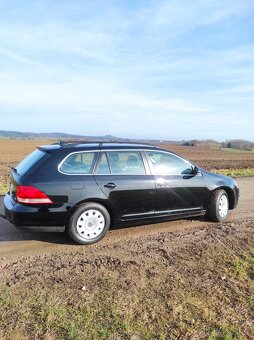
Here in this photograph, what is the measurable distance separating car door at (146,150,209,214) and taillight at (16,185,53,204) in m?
2.08

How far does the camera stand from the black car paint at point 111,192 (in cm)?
557

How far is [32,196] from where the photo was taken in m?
5.49

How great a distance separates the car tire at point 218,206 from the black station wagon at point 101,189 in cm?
2

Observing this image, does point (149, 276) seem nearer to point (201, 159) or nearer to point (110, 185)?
point (110, 185)

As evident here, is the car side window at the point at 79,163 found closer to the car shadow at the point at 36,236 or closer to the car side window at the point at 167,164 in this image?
the car shadow at the point at 36,236

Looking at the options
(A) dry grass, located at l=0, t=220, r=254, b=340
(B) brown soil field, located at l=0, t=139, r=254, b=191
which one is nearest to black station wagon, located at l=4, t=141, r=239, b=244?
(A) dry grass, located at l=0, t=220, r=254, b=340

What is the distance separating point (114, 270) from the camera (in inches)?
188

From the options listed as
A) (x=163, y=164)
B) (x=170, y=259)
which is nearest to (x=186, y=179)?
(x=163, y=164)

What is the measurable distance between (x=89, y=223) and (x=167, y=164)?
1.95 metres

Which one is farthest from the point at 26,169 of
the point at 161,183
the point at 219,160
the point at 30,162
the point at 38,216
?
the point at 219,160

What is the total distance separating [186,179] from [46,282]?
3.56m

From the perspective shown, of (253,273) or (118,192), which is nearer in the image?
(253,273)

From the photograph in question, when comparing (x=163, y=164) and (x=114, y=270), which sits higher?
(x=163, y=164)

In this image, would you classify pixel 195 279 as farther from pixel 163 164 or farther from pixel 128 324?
pixel 163 164
